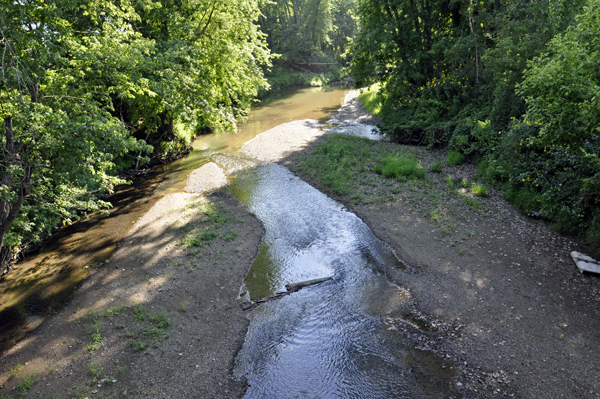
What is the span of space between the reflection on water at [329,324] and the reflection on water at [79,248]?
18.8ft

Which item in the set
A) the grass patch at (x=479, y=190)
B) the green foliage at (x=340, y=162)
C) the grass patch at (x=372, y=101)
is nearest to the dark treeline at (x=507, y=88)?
the grass patch at (x=372, y=101)

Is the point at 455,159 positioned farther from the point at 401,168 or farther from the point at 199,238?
the point at 199,238

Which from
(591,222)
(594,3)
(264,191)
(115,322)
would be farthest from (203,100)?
(591,222)

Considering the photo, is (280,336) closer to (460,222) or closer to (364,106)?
(460,222)

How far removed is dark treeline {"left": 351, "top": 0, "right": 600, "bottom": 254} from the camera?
27.3ft

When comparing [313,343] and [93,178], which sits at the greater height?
[93,178]

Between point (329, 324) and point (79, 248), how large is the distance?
9.82m

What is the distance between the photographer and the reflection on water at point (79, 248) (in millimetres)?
9977

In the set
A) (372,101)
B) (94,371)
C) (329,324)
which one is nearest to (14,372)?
(94,371)

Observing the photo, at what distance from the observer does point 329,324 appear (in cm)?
888

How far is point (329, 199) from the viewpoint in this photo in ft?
52.7

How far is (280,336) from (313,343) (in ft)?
2.78

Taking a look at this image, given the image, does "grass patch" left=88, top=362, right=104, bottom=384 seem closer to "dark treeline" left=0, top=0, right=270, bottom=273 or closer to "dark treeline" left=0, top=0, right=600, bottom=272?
"dark treeline" left=0, top=0, right=270, bottom=273

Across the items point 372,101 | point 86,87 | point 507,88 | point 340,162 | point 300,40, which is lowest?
point 340,162
